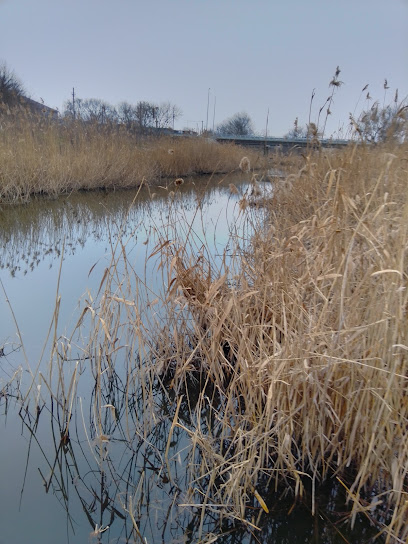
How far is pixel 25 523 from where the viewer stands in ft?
3.57

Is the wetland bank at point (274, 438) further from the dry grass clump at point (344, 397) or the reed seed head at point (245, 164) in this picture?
the reed seed head at point (245, 164)

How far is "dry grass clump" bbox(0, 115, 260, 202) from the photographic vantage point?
5.00 meters

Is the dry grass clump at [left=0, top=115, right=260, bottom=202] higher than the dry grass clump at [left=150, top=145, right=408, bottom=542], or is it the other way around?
the dry grass clump at [left=0, top=115, right=260, bottom=202]

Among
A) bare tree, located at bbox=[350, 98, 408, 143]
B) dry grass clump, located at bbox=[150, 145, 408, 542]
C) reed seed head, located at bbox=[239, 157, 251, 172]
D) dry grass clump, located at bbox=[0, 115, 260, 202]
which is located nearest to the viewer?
dry grass clump, located at bbox=[150, 145, 408, 542]

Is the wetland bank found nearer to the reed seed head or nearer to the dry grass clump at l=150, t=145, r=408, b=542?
the dry grass clump at l=150, t=145, r=408, b=542

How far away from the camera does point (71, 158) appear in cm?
588

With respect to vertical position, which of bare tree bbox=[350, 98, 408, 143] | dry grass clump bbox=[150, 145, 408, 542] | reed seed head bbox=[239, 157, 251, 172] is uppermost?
bare tree bbox=[350, 98, 408, 143]

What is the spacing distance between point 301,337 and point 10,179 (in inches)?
178

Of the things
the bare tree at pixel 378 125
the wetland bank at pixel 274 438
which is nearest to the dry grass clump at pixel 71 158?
the bare tree at pixel 378 125

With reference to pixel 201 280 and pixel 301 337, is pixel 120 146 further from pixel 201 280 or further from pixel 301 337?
→ pixel 301 337

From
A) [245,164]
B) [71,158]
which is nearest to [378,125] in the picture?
[245,164]

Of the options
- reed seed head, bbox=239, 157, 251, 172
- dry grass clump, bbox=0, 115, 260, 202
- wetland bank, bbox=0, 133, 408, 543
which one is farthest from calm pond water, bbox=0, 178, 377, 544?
dry grass clump, bbox=0, 115, 260, 202

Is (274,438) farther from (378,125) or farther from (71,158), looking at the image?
(71,158)

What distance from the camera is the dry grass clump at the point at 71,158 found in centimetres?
Result: 500
